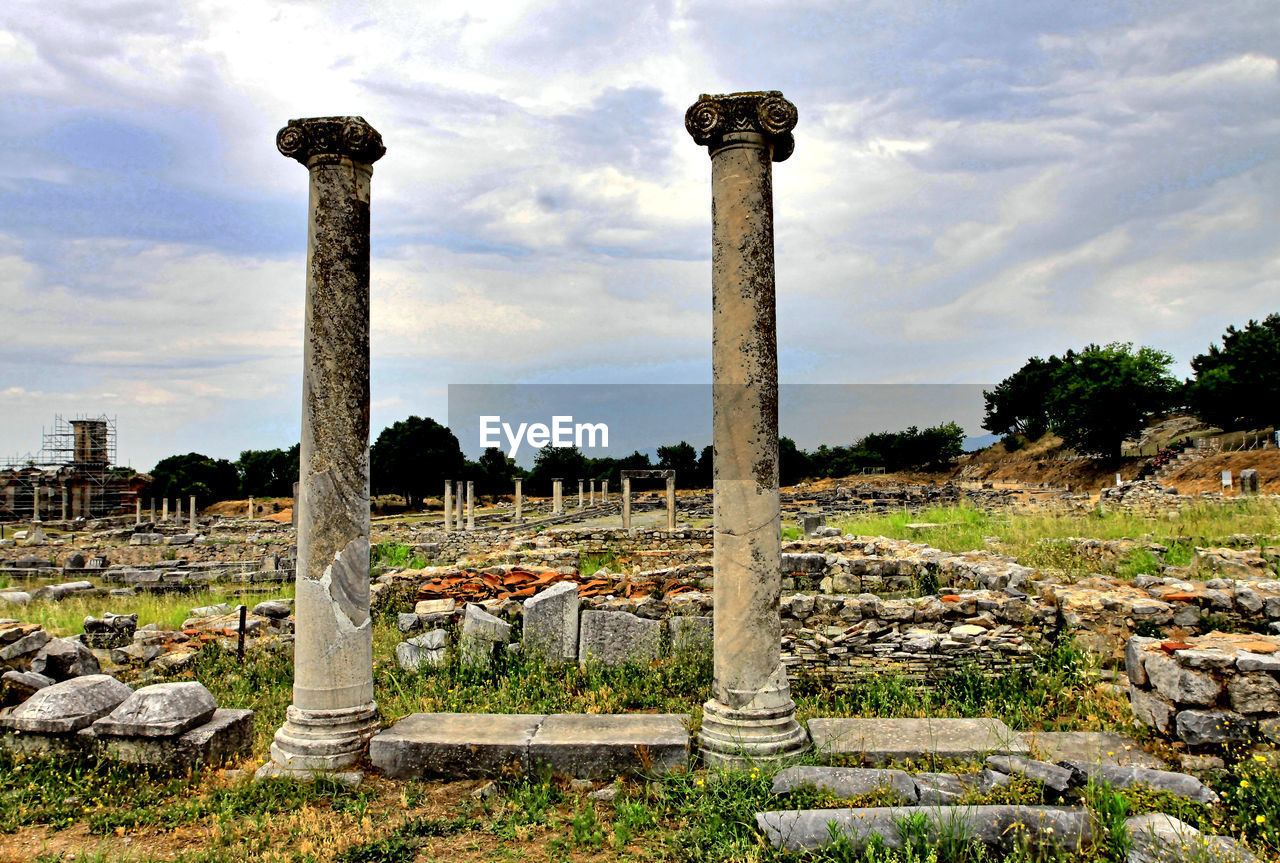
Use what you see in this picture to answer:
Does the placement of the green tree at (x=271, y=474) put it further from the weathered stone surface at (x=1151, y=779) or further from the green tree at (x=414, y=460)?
the weathered stone surface at (x=1151, y=779)

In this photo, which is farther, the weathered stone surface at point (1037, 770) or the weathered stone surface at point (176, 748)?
the weathered stone surface at point (176, 748)

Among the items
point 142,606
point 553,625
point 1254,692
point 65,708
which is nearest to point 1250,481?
point 1254,692

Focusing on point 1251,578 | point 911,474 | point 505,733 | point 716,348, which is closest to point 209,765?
point 505,733

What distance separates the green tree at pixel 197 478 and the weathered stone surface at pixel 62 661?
59880 mm

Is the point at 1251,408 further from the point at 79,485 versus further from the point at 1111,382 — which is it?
the point at 79,485

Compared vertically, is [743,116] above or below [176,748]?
above

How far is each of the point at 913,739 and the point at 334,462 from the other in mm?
4734

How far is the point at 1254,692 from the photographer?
5148 mm

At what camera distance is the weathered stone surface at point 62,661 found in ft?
24.7

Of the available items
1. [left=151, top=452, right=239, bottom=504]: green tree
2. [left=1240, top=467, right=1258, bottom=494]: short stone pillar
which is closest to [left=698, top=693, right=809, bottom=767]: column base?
[left=1240, top=467, right=1258, bottom=494]: short stone pillar

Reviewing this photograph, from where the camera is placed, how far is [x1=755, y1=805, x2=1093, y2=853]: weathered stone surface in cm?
393

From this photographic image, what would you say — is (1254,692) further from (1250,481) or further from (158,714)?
(1250,481)

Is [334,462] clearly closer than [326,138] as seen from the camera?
Yes

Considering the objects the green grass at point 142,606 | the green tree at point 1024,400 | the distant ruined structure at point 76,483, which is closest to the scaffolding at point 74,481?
the distant ruined structure at point 76,483
